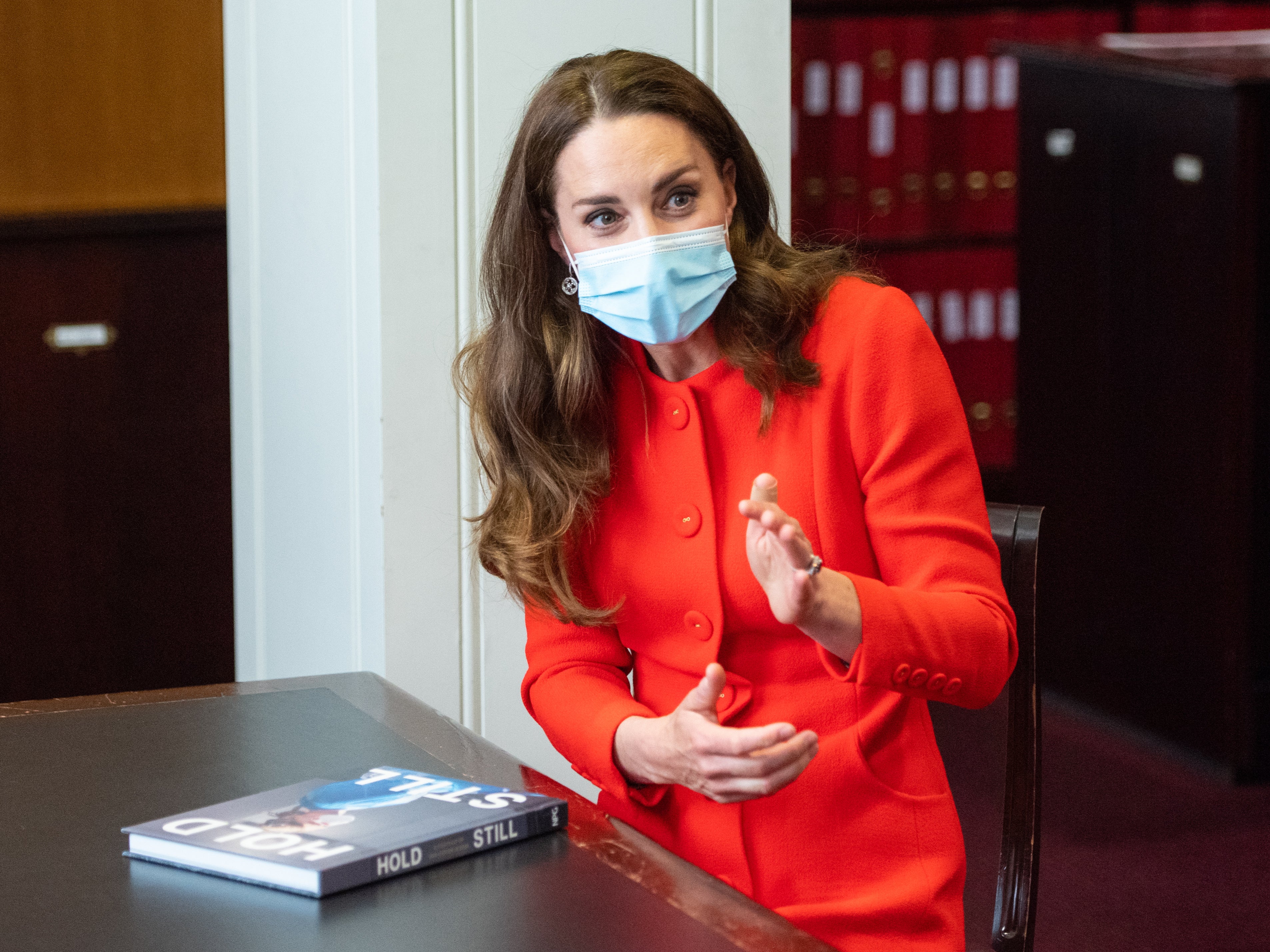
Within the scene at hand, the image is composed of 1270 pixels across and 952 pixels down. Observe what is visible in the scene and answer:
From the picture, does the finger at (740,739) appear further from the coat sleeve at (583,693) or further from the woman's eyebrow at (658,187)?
the woman's eyebrow at (658,187)

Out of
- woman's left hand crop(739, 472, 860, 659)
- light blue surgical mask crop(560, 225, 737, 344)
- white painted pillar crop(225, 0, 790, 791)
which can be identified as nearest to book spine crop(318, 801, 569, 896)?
woman's left hand crop(739, 472, 860, 659)

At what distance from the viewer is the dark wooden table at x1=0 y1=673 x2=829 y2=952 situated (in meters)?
0.81

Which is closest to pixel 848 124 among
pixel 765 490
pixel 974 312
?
pixel 974 312

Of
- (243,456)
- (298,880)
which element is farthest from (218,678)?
(298,880)

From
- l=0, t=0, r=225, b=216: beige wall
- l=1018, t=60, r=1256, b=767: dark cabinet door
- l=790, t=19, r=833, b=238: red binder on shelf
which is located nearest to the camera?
l=0, t=0, r=225, b=216: beige wall

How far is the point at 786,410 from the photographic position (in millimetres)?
1287

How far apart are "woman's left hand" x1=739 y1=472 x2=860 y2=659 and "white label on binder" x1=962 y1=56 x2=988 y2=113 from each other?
351 cm

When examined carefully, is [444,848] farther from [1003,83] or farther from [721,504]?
[1003,83]

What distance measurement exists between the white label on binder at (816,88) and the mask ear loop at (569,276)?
3.02 metres

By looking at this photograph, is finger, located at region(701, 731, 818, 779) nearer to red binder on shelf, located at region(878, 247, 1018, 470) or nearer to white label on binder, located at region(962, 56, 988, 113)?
red binder on shelf, located at region(878, 247, 1018, 470)

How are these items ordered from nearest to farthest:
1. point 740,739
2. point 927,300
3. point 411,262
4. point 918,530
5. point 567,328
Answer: point 740,739, point 918,530, point 567,328, point 411,262, point 927,300

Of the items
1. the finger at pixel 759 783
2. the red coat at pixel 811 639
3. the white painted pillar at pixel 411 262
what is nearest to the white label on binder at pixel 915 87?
the white painted pillar at pixel 411 262

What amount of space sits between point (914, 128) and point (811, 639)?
11.0 ft

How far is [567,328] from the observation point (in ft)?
4.70
